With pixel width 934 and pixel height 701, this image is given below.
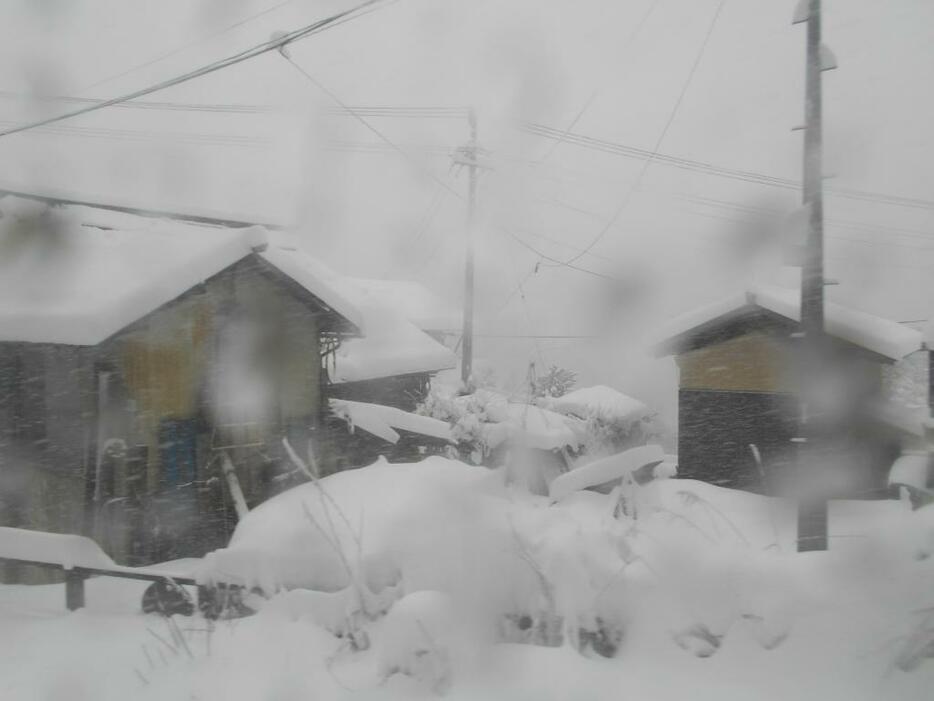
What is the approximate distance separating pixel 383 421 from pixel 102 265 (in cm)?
441

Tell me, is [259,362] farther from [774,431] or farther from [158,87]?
[774,431]

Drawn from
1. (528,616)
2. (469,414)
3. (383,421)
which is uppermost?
(528,616)

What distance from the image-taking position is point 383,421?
9836 millimetres

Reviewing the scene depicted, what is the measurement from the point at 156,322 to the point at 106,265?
77 centimetres

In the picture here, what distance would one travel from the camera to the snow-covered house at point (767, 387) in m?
7.02

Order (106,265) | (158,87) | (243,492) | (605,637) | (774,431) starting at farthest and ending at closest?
(774,431) < (243,492) < (106,265) < (158,87) < (605,637)

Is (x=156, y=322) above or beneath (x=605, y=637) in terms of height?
→ above

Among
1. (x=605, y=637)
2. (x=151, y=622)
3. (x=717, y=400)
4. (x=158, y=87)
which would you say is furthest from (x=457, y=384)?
(x=605, y=637)

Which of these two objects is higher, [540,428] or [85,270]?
[85,270]

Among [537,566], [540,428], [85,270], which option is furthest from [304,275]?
[537,566]

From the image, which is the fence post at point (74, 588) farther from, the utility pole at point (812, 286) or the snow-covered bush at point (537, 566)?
the utility pole at point (812, 286)

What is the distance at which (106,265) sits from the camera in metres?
6.89

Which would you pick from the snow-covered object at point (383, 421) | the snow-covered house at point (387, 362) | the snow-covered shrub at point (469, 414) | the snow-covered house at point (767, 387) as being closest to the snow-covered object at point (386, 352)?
the snow-covered house at point (387, 362)

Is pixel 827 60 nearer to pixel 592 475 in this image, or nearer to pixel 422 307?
pixel 592 475
